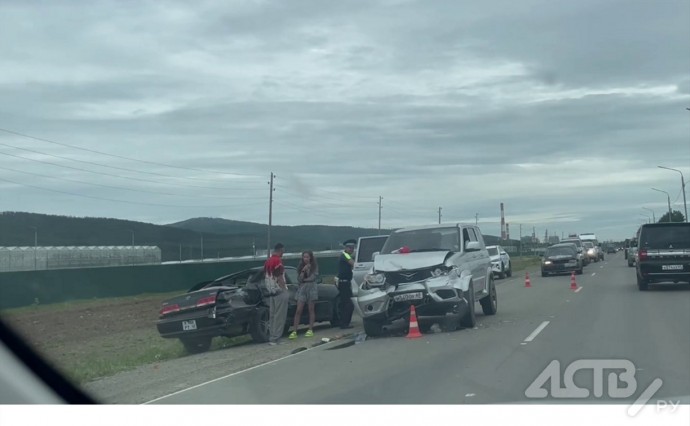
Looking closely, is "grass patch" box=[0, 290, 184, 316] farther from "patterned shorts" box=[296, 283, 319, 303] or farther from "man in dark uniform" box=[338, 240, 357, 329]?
"patterned shorts" box=[296, 283, 319, 303]

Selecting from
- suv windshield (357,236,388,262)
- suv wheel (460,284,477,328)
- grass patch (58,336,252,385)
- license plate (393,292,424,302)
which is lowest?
grass patch (58,336,252,385)

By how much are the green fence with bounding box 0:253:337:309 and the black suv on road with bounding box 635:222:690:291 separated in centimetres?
1948

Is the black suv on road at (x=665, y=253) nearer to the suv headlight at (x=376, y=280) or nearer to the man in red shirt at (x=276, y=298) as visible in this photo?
the suv headlight at (x=376, y=280)

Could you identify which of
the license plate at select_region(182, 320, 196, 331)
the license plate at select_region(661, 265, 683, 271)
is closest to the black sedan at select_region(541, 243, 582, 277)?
the license plate at select_region(661, 265, 683, 271)

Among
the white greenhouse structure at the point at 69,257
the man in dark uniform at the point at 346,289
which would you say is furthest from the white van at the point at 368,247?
the white greenhouse structure at the point at 69,257

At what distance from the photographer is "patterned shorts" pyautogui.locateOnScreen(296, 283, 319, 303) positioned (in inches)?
733

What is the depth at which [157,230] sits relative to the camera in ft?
197

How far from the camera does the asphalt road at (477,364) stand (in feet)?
33.8

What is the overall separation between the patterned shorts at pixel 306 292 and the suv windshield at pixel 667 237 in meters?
13.0

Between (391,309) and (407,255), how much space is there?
1.22 metres

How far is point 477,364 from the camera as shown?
494 inches

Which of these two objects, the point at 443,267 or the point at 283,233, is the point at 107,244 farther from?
the point at 443,267
